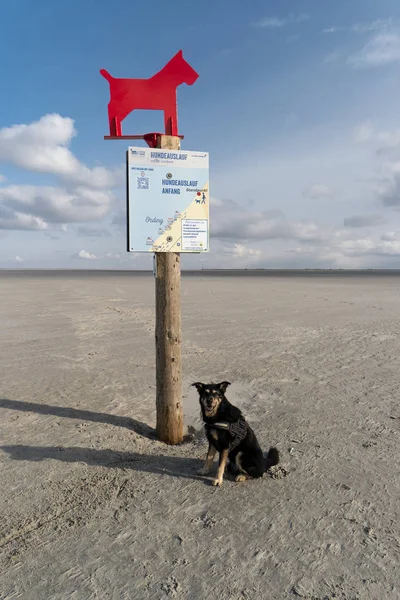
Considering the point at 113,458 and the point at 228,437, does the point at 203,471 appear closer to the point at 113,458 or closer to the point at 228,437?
the point at 228,437

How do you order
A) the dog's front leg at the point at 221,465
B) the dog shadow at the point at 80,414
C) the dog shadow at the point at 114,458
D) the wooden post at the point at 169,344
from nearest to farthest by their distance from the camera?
the dog's front leg at the point at 221,465, the dog shadow at the point at 114,458, the wooden post at the point at 169,344, the dog shadow at the point at 80,414

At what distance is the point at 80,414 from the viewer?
630 cm

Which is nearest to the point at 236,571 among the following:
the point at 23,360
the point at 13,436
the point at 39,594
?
the point at 39,594

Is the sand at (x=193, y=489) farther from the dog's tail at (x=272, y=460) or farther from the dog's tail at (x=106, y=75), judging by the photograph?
the dog's tail at (x=106, y=75)

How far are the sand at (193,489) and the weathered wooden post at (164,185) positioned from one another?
6.44 feet

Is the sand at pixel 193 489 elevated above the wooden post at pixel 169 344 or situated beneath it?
situated beneath

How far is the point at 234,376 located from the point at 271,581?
5.46m

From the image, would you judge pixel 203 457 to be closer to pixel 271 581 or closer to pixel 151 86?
pixel 271 581

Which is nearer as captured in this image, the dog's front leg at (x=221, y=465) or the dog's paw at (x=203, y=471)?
the dog's front leg at (x=221, y=465)

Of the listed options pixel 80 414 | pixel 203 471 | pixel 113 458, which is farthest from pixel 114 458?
pixel 80 414

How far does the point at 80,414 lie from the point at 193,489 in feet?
9.08

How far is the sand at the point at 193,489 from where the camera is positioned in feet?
9.87

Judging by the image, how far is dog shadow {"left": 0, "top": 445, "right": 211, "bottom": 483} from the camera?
4.65 m

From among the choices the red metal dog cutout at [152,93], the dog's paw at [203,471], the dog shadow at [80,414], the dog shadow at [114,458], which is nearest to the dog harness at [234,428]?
the dog's paw at [203,471]
